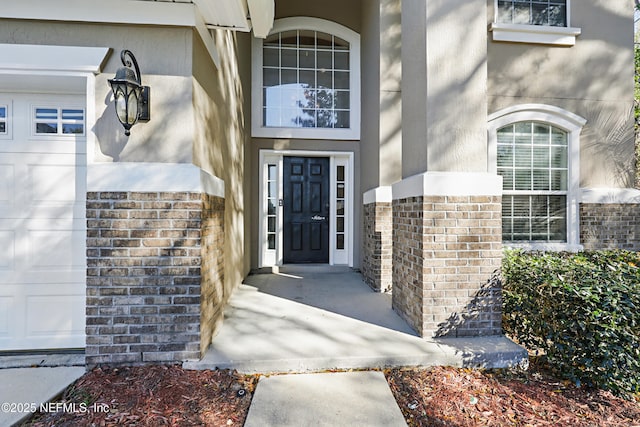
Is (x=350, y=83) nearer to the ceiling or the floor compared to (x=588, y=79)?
nearer to the ceiling

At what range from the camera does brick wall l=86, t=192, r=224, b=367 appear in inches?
93.4

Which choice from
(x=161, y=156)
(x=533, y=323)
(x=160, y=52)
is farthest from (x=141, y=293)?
(x=533, y=323)

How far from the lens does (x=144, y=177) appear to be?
7.89ft

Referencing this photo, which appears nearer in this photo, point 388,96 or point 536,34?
point 388,96

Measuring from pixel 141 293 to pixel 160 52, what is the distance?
194 centimetres

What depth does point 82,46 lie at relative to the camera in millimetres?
2385

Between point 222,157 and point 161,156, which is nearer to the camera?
point 161,156

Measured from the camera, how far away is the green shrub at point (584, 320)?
2123 mm

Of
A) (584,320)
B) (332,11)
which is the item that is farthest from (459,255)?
(332,11)

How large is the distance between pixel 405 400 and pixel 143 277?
7.13 ft

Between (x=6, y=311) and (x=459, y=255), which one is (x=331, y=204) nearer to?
(x=459, y=255)

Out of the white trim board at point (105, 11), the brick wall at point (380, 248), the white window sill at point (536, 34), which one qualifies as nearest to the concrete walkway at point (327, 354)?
the brick wall at point (380, 248)

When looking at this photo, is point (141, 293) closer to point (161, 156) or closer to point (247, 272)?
point (161, 156)

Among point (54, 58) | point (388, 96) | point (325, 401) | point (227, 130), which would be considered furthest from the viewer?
point (388, 96)
